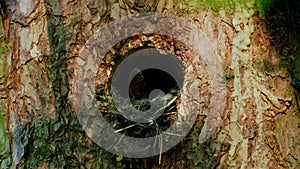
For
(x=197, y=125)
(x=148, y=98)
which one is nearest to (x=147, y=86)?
(x=148, y=98)

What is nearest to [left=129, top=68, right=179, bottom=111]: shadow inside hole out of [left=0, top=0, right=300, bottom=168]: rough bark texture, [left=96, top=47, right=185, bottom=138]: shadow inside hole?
[left=96, top=47, right=185, bottom=138]: shadow inside hole

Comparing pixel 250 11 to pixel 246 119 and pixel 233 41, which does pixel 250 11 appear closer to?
pixel 233 41

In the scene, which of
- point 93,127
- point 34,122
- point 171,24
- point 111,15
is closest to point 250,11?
point 171,24

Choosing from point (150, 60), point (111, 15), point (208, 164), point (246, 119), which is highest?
point (111, 15)

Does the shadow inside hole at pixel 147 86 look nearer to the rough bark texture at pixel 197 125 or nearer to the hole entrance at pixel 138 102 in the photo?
the hole entrance at pixel 138 102

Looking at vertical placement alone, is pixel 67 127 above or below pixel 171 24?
below

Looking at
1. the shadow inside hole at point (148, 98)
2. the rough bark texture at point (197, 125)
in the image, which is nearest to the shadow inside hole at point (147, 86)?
the shadow inside hole at point (148, 98)

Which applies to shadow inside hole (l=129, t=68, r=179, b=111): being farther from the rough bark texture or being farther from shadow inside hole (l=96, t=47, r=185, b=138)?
the rough bark texture

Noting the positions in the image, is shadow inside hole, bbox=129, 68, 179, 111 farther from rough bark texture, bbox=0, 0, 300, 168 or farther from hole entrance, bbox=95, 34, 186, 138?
rough bark texture, bbox=0, 0, 300, 168
